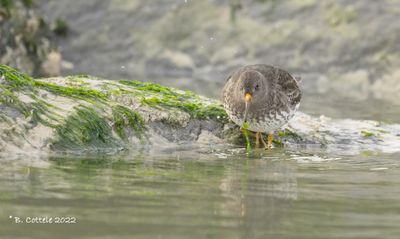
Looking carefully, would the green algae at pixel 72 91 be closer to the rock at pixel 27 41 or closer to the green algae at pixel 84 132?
the green algae at pixel 84 132

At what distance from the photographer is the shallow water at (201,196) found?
4.55 m

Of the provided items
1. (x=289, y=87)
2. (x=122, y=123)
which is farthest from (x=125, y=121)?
(x=289, y=87)

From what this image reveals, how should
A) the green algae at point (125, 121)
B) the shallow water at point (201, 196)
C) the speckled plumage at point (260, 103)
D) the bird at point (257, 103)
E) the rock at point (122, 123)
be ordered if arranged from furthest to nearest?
the speckled plumage at point (260, 103) < the bird at point (257, 103) < the green algae at point (125, 121) < the rock at point (122, 123) < the shallow water at point (201, 196)

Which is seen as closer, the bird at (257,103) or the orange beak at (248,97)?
the orange beak at (248,97)

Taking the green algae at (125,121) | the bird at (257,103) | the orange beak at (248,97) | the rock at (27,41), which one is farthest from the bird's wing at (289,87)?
the rock at (27,41)

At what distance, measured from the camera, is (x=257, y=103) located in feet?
29.2

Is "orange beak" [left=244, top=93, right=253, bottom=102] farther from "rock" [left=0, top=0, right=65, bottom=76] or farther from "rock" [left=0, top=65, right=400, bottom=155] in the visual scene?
"rock" [left=0, top=0, right=65, bottom=76]

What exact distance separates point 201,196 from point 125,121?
3.12 meters

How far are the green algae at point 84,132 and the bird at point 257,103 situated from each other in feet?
4.63

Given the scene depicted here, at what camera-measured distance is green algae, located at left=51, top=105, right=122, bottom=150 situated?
7.87 metres

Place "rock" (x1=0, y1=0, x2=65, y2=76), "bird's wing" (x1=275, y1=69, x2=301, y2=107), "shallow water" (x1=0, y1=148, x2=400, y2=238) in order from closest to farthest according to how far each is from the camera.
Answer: "shallow water" (x1=0, y1=148, x2=400, y2=238) < "bird's wing" (x1=275, y1=69, x2=301, y2=107) < "rock" (x1=0, y1=0, x2=65, y2=76)

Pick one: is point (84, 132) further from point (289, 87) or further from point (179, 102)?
point (289, 87)

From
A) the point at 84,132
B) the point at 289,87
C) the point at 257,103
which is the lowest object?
the point at 84,132

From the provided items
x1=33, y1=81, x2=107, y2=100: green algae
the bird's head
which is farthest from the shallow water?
x1=33, y1=81, x2=107, y2=100: green algae
